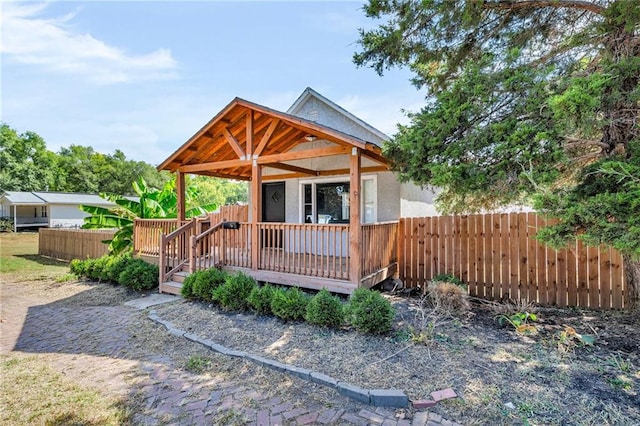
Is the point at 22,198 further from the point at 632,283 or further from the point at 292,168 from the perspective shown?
the point at 632,283

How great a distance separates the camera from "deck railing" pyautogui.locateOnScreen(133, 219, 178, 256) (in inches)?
381

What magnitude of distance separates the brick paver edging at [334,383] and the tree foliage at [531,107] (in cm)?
308

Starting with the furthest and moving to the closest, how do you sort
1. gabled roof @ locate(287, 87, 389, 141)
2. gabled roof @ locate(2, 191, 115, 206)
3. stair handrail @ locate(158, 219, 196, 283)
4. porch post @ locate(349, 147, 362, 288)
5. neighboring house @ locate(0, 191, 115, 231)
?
neighboring house @ locate(0, 191, 115, 231), gabled roof @ locate(2, 191, 115, 206), gabled roof @ locate(287, 87, 389, 141), stair handrail @ locate(158, 219, 196, 283), porch post @ locate(349, 147, 362, 288)

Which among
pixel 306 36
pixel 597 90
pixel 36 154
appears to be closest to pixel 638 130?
pixel 597 90

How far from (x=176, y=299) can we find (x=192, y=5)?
302 inches

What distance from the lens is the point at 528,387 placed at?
11.3ft

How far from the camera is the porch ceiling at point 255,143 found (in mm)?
6609

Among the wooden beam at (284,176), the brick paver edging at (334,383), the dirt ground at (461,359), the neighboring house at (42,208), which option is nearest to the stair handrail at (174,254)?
the dirt ground at (461,359)

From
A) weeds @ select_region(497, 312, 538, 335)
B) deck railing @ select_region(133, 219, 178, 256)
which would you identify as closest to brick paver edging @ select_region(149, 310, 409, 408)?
weeds @ select_region(497, 312, 538, 335)

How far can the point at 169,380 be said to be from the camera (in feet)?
12.8

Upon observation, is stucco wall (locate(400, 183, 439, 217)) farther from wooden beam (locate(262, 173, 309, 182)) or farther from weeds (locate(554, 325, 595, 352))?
weeds (locate(554, 325, 595, 352))

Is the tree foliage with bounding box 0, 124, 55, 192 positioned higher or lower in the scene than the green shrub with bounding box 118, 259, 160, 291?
higher

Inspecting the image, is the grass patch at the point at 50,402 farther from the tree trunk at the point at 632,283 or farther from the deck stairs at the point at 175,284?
the tree trunk at the point at 632,283

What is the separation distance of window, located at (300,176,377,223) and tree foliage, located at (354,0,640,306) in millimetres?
3028
